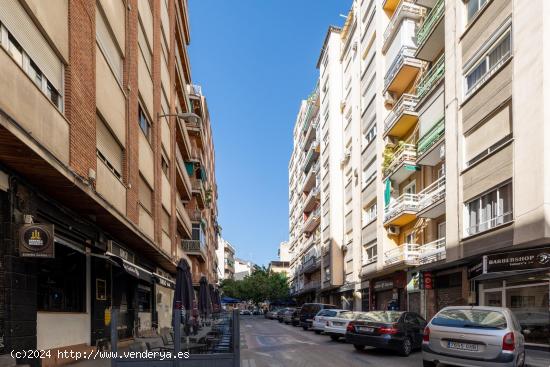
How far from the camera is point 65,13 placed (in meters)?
9.88

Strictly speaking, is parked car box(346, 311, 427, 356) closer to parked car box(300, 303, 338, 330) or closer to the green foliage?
parked car box(300, 303, 338, 330)

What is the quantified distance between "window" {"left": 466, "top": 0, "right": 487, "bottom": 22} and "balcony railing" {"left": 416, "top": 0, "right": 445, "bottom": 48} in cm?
178

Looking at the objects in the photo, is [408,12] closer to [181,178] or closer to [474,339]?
[181,178]

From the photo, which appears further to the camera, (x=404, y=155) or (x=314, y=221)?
(x=314, y=221)

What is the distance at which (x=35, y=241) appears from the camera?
7.99 meters

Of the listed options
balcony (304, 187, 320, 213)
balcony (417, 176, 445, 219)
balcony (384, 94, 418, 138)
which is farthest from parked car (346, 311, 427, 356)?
balcony (304, 187, 320, 213)

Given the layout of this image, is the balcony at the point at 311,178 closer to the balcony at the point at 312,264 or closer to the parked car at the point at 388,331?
the balcony at the point at 312,264

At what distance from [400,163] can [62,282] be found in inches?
719

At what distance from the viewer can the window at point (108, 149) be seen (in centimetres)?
1247

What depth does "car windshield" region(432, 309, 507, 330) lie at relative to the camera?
30.5 feet

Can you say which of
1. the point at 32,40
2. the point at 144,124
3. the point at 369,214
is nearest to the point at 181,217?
the point at 369,214

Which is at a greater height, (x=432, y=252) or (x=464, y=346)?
(x=432, y=252)

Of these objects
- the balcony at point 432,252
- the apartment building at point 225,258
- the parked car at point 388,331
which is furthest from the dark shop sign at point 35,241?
the apartment building at point 225,258

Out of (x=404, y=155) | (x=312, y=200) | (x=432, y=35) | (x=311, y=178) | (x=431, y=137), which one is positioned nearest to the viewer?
(x=432, y=35)
